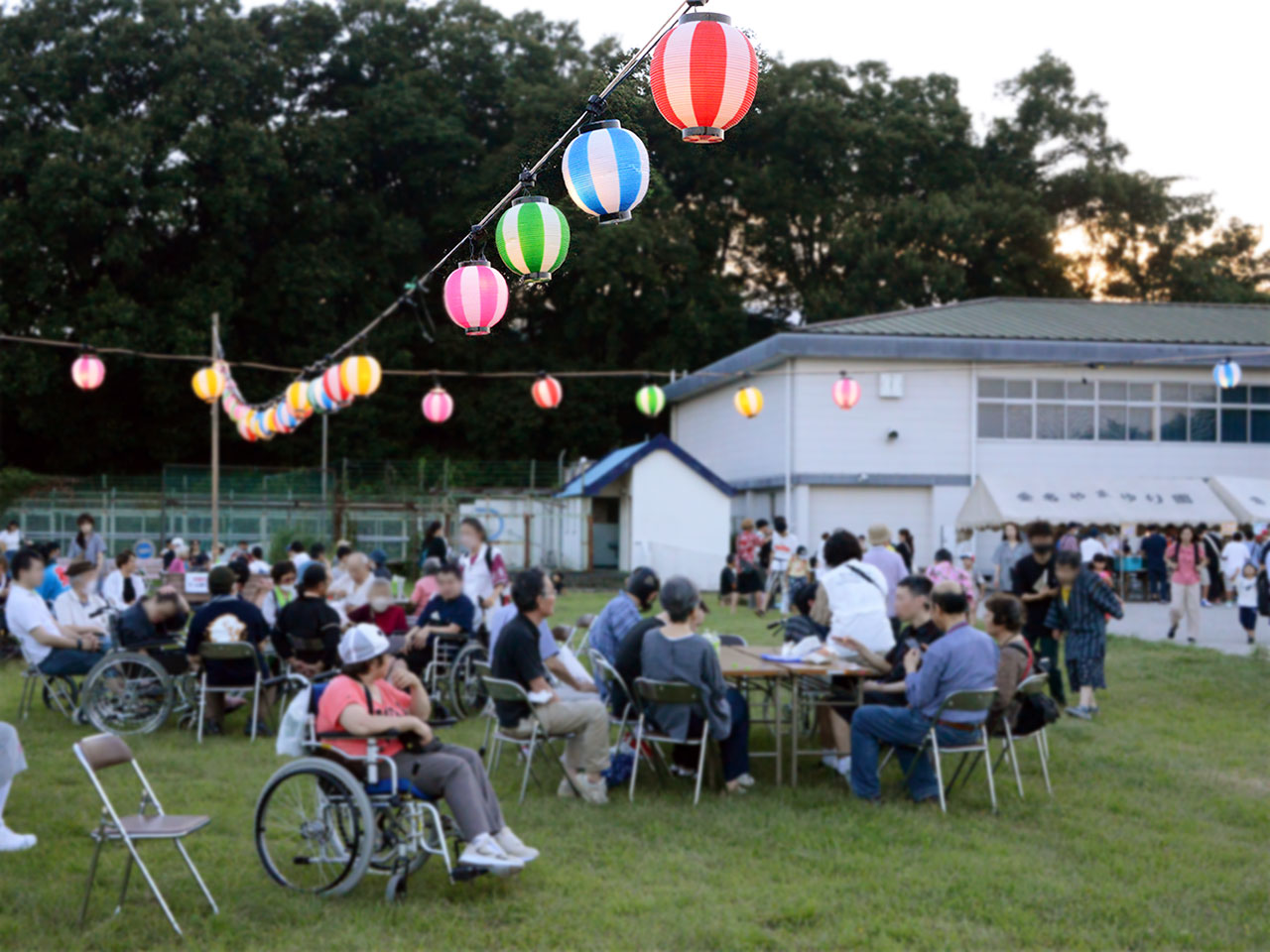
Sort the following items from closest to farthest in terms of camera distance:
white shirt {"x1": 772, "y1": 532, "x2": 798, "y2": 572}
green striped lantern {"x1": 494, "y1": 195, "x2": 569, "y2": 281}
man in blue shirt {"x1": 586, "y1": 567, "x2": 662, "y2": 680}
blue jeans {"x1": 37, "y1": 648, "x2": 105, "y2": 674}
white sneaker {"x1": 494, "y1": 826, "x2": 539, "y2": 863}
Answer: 1. green striped lantern {"x1": 494, "y1": 195, "x2": 569, "y2": 281}
2. white sneaker {"x1": 494, "y1": 826, "x2": 539, "y2": 863}
3. man in blue shirt {"x1": 586, "y1": 567, "x2": 662, "y2": 680}
4. blue jeans {"x1": 37, "y1": 648, "x2": 105, "y2": 674}
5. white shirt {"x1": 772, "y1": 532, "x2": 798, "y2": 572}

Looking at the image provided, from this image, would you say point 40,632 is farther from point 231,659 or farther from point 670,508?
point 670,508

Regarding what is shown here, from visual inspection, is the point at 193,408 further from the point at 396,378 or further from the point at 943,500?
the point at 943,500

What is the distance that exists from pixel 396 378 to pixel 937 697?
30.6 m

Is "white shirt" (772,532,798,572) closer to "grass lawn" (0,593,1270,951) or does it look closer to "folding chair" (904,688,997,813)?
"grass lawn" (0,593,1270,951)

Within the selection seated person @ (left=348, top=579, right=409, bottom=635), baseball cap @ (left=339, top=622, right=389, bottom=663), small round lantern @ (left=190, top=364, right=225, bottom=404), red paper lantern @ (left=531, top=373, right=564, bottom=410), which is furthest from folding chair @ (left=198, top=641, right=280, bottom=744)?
small round lantern @ (left=190, top=364, right=225, bottom=404)

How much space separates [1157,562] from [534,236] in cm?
1969

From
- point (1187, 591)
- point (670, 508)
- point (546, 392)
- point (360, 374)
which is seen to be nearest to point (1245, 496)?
point (1187, 591)

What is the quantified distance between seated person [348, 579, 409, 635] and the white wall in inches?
584

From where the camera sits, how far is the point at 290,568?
9992mm

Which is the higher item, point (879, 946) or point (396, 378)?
point (396, 378)

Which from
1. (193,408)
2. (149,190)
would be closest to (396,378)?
(193,408)

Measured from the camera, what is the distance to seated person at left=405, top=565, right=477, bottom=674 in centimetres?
962

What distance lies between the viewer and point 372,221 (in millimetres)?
32219

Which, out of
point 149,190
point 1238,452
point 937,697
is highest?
point 149,190
